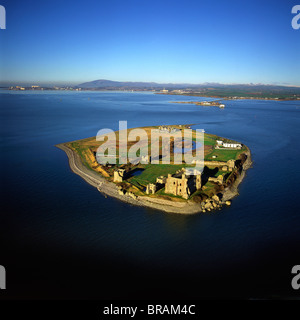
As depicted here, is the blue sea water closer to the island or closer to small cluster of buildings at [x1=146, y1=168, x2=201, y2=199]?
the island

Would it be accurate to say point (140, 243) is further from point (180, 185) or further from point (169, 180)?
point (169, 180)

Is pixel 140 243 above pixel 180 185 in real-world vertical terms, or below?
below

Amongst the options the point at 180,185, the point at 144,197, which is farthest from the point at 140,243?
the point at 180,185

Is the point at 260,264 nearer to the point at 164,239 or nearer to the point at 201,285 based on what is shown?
the point at 201,285

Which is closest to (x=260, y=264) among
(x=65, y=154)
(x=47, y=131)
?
(x=65, y=154)

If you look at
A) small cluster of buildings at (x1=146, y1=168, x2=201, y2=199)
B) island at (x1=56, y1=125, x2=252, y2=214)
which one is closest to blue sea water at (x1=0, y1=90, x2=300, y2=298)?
island at (x1=56, y1=125, x2=252, y2=214)

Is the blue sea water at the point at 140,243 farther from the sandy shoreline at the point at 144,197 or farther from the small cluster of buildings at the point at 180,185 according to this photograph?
the small cluster of buildings at the point at 180,185

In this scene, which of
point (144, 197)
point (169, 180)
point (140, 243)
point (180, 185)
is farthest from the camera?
point (169, 180)

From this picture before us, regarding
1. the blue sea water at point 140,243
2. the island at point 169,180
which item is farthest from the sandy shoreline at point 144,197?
the blue sea water at point 140,243
